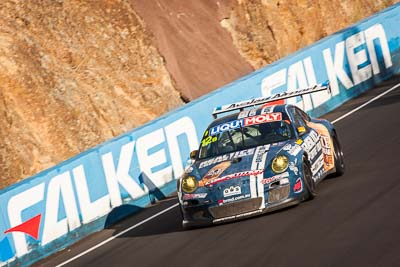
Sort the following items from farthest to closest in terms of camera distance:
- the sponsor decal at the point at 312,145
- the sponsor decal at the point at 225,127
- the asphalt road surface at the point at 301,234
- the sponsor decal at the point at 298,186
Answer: the sponsor decal at the point at 225,127 → the sponsor decal at the point at 312,145 → the sponsor decal at the point at 298,186 → the asphalt road surface at the point at 301,234

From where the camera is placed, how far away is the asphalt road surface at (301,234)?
34.0 ft

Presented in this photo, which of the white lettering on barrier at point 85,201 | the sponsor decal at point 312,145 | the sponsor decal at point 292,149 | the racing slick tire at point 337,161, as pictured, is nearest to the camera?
the sponsor decal at point 292,149

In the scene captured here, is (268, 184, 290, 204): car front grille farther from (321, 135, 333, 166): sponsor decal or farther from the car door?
(321, 135, 333, 166): sponsor decal

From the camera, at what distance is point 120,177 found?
1675 cm

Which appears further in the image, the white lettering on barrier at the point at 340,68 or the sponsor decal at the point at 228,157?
the white lettering on barrier at the point at 340,68

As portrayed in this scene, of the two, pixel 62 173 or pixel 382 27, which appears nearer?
pixel 62 173

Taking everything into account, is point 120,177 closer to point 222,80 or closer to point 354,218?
point 354,218

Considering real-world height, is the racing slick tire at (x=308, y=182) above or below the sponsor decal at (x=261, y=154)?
below

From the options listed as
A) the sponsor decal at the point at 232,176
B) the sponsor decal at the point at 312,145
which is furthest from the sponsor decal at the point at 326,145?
the sponsor decal at the point at 232,176

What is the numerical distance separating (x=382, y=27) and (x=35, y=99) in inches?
393

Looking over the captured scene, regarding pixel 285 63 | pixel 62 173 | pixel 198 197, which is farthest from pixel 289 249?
pixel 285 63

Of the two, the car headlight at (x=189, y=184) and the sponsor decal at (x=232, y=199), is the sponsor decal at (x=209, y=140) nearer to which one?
the car headlight at (x=189, y=184)

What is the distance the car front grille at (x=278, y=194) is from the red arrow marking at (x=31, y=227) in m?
4.15

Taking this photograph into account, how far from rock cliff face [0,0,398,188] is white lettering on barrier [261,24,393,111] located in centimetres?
478
